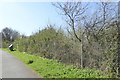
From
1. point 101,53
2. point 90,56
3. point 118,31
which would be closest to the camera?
point 118,31

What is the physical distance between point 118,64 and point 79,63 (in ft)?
16.0

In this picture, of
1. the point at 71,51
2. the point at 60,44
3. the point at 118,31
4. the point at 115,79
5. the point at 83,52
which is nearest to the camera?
the point at 115,79

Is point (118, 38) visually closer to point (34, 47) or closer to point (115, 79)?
point (115, 79)

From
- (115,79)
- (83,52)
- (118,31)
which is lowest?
(115,79)

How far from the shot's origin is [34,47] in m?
28.2

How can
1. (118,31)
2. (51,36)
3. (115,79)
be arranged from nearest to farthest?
(115,79) → (118,31) → (51,36)

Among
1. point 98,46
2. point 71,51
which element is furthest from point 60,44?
point 98,46

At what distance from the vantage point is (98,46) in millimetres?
12367

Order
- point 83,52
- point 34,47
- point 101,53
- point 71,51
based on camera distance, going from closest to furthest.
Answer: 1. point 101,53
2. point 83,52
3. point 71,51
4. point 34,47

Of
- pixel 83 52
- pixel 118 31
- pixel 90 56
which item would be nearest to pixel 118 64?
pixel 118 31

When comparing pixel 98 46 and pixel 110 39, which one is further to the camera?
pixel 98 46

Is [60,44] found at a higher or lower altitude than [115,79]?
higher

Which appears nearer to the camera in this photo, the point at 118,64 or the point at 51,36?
the point at 118,64

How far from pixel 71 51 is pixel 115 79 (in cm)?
680
